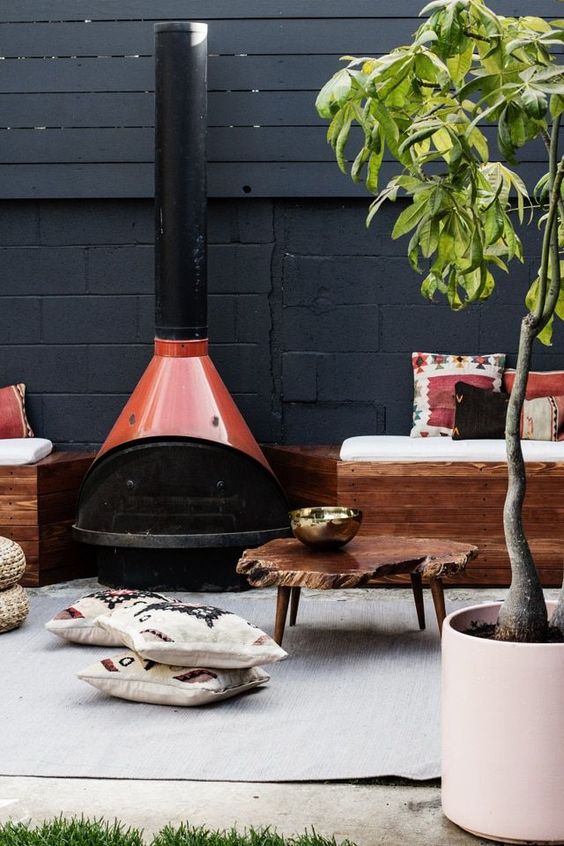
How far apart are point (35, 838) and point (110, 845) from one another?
0.15 metres

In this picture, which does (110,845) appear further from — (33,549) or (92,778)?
(33,549)

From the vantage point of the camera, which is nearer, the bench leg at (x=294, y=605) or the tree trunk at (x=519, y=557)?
the tree trunk at (x=519, y=557)

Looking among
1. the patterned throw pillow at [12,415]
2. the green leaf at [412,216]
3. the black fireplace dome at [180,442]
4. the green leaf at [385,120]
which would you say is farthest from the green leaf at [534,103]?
the patterned throw pillow at [12,415]

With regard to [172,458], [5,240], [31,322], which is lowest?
[172,458]

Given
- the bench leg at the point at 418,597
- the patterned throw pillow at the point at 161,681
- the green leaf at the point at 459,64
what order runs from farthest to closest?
the bench leg at the point at 418,597
the patterned throw pillow at the point at 161,681
the green leaf at the point at 459,64

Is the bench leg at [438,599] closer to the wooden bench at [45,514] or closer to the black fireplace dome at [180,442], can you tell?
the black fireplace dome at [180,442]

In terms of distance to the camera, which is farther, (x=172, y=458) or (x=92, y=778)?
(x=172, y=458)

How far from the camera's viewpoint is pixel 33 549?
17.1 ft

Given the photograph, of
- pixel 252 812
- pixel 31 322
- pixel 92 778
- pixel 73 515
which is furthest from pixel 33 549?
pixel 252 812

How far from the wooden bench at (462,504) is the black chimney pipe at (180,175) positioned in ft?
2.87

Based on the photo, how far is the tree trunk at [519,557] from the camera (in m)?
2.71

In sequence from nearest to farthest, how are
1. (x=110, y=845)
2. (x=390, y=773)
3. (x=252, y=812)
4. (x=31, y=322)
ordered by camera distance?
(x=110, y=845), (x=252, y=812), (x=390, y=773), (x=31, y=322)

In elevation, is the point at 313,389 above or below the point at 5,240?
below

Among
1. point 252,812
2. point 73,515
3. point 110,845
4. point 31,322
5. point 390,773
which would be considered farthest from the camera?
point 31,322
